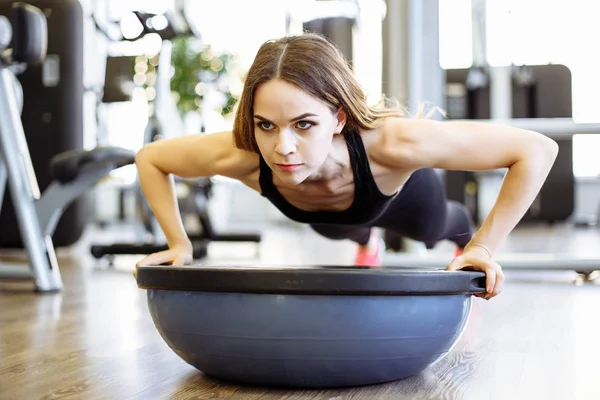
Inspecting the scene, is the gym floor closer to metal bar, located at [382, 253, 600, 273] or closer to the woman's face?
metal bar, located at [382, 253, 600, 273]

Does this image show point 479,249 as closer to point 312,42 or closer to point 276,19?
point 312,42

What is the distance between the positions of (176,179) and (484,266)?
8.42 feet

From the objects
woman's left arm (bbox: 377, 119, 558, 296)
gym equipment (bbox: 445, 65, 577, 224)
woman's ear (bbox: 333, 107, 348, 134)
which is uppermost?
woman's ear (bbox: 333, 107, 348, 134)

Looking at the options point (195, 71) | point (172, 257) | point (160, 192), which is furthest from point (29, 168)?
point (195, 71)

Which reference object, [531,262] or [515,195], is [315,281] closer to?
[515,195]

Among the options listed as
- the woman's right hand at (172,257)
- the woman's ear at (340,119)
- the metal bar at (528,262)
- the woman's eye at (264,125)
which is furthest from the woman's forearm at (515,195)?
the metal bar at (528,262)

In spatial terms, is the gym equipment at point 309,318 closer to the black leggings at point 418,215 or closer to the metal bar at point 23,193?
the black leggings at point 418,215

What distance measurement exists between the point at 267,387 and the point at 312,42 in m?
0.55

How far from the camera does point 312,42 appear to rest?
1.15 meters

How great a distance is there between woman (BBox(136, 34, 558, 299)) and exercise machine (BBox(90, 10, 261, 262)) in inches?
67.4

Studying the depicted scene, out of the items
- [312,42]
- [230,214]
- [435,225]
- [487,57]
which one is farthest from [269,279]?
[230,214]

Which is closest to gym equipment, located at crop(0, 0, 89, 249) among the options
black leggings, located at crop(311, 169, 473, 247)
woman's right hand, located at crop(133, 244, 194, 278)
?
black leggings, located at crop(311, 169, 473, 247)

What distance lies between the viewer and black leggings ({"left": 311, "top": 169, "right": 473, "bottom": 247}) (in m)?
1.65

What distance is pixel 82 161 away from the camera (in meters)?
2.15
